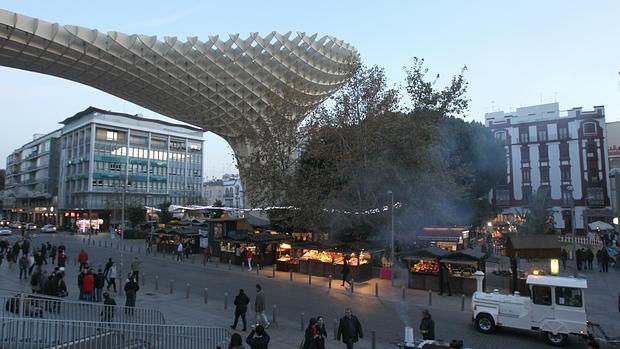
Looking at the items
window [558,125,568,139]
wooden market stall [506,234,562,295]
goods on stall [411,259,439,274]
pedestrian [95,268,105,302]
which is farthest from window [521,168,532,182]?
pedestrian [95,268,105,302]

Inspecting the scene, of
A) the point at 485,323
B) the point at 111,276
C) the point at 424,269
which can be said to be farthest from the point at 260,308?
the point at 424,269

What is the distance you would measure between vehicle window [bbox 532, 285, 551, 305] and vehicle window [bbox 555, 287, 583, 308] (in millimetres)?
228

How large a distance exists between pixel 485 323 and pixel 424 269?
27.2 feet

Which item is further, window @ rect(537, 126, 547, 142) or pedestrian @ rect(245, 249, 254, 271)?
window @ rect(537, 126, 547, 142)

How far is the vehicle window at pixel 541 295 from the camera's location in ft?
46.2

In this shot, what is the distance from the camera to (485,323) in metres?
15.2

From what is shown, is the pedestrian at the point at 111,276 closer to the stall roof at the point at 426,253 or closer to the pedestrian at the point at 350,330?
the pedestrian at the point at 350,330

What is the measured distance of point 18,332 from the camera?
8.38 m

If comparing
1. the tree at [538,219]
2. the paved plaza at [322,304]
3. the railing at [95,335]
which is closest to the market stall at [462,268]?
the paved plaza at [322,304]

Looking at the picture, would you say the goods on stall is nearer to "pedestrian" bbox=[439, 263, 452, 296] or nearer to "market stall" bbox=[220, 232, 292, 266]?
"pedestrian" bbox=[439, 263, 452, 296]

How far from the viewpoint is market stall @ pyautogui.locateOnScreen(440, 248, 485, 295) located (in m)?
22.0

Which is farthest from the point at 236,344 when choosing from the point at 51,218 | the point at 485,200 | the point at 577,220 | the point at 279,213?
the point at 51,218

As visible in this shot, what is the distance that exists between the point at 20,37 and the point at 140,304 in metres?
30.5

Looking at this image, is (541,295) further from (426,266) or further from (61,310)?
(61,310)
